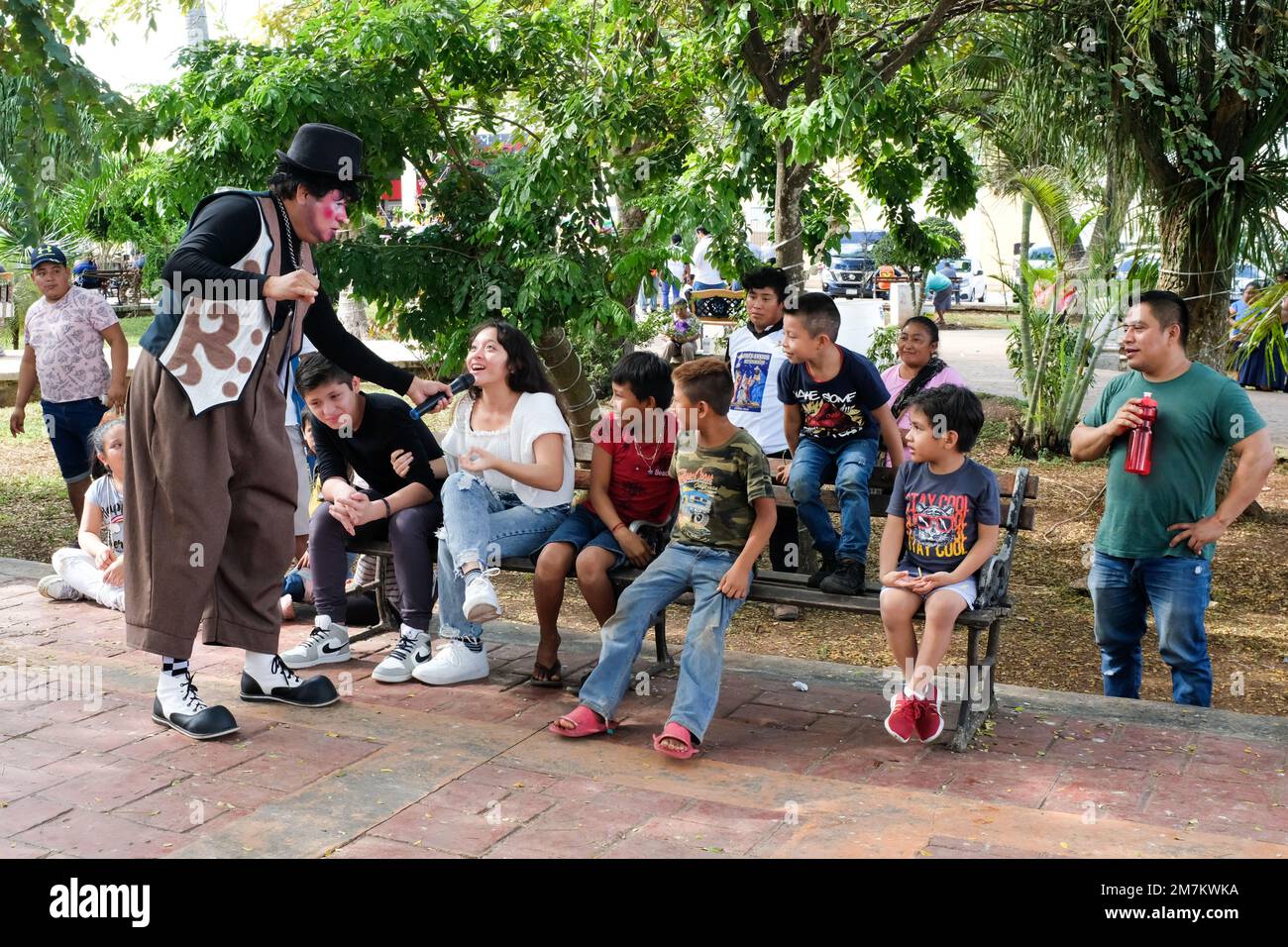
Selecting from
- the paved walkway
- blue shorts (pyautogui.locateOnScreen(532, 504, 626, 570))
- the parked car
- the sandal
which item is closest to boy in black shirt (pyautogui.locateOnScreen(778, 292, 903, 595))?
the paved walkway

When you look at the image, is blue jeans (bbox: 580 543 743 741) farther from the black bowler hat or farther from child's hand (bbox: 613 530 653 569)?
the black bowler hat

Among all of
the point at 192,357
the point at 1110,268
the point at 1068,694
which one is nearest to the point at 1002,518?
the point at 1068,694

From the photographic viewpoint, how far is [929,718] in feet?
13.9

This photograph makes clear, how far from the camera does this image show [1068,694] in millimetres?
4863

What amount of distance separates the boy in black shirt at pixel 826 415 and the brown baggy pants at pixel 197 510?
213 cm

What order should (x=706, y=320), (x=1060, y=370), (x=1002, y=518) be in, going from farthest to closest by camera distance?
(x=706, y=320), (x=1060, y=370), (x=1002, y=518)

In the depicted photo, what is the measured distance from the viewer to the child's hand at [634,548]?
4.83 meters

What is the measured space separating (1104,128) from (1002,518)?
3.56 meters

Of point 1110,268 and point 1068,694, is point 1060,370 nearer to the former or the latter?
point 1110,268

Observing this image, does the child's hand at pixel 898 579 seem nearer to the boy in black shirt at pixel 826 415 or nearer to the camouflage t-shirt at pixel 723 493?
the camouflage t-shirt at pixel 723 493

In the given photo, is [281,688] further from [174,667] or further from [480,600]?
[480,600]

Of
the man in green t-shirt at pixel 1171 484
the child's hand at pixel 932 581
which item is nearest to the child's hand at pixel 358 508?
the child's hand at pixel 932 581

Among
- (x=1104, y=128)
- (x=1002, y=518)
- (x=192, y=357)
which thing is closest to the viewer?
(x=192, y=357)

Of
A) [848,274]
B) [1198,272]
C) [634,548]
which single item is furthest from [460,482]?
[848,274]
